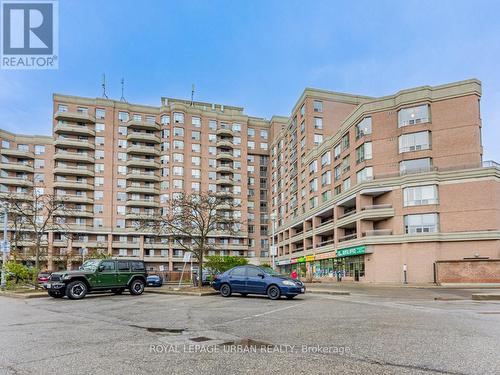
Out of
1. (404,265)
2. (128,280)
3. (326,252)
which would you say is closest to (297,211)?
(326,252)

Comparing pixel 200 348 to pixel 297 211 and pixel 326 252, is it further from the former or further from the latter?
pixel 297 211

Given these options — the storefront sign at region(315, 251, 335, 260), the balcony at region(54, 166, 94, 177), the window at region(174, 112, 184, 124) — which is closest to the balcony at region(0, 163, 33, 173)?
the balcony at region(54, 166, 94, 177)

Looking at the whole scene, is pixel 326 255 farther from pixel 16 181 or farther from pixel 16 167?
pixel 16 167

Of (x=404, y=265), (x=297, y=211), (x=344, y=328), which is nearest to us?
(x=344, y=328)

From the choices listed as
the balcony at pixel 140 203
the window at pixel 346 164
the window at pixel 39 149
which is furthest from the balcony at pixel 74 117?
the window at pixel 346 164

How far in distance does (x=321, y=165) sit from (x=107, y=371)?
55786 mm

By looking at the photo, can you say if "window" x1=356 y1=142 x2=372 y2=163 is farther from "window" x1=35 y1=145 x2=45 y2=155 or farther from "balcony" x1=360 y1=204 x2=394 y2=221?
"window" x1=35 y1=145 x2=45 y2=155

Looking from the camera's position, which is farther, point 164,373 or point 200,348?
point 200,348

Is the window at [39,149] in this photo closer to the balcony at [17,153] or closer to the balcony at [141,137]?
the balcony at [17,153]

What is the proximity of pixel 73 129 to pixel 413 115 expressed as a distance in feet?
191

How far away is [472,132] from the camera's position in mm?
41469

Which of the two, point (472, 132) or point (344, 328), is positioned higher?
point (472, 132)

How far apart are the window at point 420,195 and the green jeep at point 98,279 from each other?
28410 millimetres

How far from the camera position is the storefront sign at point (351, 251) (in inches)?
1692
